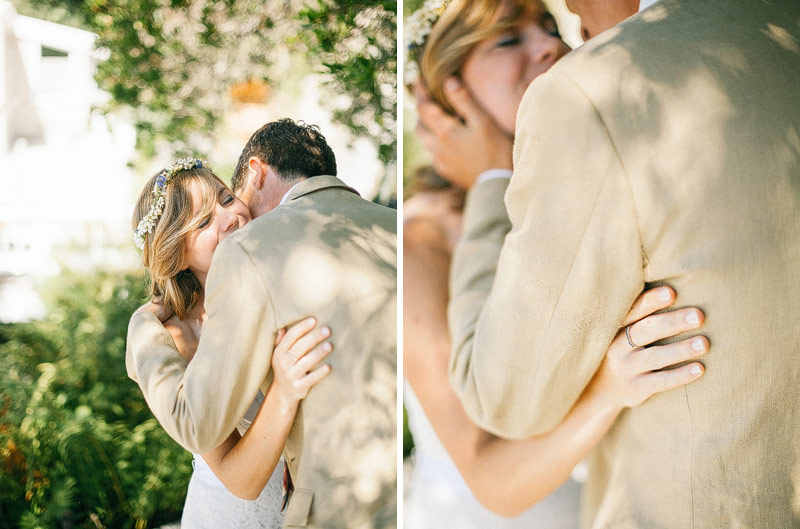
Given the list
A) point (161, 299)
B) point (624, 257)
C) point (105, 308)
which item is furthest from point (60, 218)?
point (624, 257)

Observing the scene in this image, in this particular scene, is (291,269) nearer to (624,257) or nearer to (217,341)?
(217,341)

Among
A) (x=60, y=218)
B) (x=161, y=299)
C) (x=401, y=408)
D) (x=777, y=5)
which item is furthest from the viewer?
(x=60, y=218)

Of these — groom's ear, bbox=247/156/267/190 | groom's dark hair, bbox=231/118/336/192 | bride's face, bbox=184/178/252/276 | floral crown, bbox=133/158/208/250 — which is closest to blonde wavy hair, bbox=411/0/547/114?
groom's dark hair, bbox=231/118/336/192

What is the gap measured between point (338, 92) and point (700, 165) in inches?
85.3

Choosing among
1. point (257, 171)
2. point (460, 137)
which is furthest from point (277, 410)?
point (460, 137)

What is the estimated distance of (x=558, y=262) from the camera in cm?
155

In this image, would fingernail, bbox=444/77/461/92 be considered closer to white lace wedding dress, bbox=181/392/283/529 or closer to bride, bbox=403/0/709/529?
bride, bbox=403/0/709/529

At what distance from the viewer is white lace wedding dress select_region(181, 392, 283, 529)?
294 centimetres

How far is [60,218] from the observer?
428 centimetres

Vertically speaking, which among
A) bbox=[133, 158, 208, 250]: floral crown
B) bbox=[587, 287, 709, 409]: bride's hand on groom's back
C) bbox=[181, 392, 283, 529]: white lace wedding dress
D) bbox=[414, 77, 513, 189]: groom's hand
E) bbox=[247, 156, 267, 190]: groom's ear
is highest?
bbox=[414, 77, 513, 189]: groom's hand

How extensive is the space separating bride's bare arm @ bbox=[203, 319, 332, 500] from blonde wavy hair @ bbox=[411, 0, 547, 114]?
0.89 meters

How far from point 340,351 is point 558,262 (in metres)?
1.08

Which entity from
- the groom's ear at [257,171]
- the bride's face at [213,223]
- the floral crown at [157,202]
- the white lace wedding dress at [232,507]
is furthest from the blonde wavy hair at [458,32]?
the white lace wedding dress at [232,507]

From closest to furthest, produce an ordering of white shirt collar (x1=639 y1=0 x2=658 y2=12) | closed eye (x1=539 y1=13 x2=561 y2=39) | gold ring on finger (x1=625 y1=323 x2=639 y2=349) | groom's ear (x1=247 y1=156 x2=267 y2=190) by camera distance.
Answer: gold ring on finger (x1=625 y1=323 x2=639 y2=349) < white shirt collar (x1=639 y1=0 x2=658 y2=12) < closed eye (x1=539 y1=13 x2=561 y2=39) < groom's ear (x1=247 y1=156 x2=267 y2=190)
